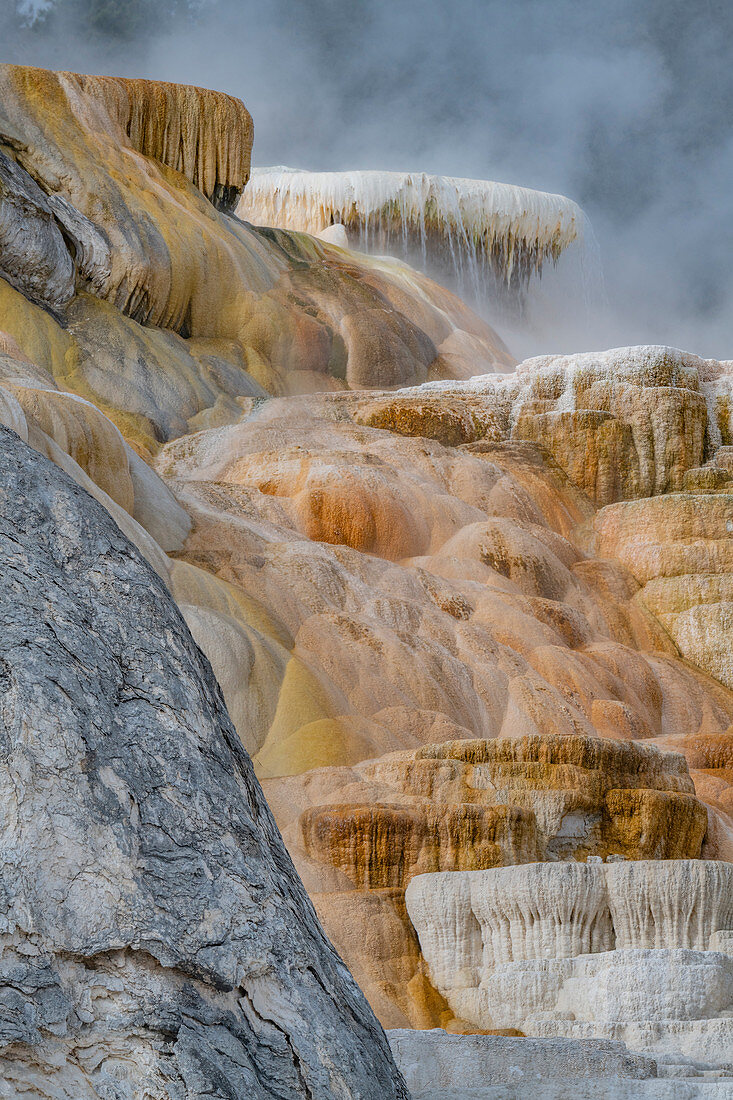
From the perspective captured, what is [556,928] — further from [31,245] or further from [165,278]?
[165,278]

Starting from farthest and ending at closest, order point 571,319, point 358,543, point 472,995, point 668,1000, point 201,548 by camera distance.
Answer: point 571,319, point 358,543, point 201,548, point 472,995, point 668,1000

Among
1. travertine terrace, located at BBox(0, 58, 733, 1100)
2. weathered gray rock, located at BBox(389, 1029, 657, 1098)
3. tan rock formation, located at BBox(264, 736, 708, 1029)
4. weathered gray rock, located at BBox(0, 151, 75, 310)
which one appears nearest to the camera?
travertine terrace, located at BBox(0, 58, 733, 1100)

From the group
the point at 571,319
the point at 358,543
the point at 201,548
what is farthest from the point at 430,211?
the point at 201,548

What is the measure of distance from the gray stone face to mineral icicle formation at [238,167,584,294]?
70.3ft

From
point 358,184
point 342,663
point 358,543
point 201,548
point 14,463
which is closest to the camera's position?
point 14,463

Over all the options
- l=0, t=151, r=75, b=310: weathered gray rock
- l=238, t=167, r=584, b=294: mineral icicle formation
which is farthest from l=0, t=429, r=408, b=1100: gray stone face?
l=238, t=167, r=584, b=294: mineral icicle formation

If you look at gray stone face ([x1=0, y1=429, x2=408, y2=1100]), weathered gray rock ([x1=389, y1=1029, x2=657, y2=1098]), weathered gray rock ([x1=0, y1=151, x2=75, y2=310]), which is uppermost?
weathered gray rock ([x1=0, y1=151, x2=75, y2=310])

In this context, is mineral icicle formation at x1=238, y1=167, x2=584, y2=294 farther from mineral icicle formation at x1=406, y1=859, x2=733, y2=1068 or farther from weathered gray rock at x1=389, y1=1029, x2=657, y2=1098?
weathered gray rock at x1=389, y1=1029, x2=657, y2=1098

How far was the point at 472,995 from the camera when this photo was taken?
566 centimetres

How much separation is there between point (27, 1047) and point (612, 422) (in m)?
13.4

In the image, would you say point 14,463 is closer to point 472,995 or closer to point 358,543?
point 472,995

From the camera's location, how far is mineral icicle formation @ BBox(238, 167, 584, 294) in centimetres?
2281

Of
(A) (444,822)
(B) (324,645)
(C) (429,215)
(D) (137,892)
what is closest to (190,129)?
(C) (429,215)

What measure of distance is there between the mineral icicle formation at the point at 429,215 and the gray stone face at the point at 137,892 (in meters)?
21.4
